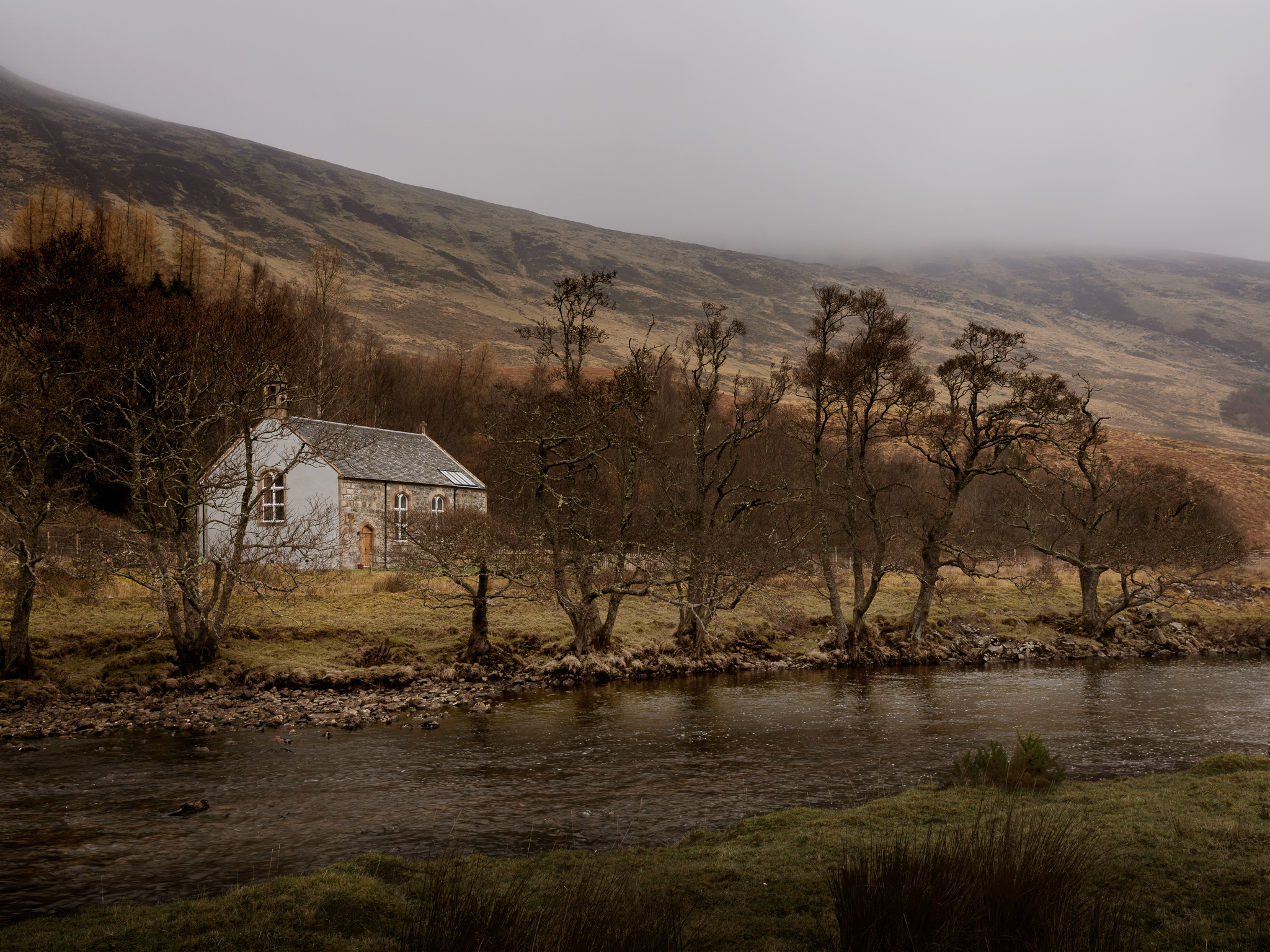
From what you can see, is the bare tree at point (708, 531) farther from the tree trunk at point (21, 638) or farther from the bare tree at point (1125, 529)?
the tree trunk at point (21, 638)

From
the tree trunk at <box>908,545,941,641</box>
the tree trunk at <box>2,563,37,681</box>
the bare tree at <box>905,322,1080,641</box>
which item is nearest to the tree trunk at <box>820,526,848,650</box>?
the tree trunk at <box>908,545,941,641</box>

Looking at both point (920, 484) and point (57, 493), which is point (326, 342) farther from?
point (920, 484)

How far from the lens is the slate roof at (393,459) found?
1676 inches

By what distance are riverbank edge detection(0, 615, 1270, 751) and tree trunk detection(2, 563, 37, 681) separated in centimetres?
71

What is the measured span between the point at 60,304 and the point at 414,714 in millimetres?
14168

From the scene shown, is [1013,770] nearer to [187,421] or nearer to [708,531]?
[708,531]

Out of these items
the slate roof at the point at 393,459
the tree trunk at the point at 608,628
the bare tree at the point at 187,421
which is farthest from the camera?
the slate roof at the point at 393,459

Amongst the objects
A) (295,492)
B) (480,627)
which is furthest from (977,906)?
(295,492)

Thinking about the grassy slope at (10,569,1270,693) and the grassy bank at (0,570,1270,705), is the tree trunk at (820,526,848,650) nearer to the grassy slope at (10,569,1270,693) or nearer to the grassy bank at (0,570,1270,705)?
the grassy bank at (0,570,1270,705)

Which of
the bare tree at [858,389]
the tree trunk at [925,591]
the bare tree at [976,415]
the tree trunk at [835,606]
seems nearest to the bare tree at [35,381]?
the bare tree at [858,389]

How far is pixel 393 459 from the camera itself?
47.6 meters

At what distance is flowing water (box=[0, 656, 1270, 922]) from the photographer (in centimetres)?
1028

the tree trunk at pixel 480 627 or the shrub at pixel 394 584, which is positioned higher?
the tree trunk at pixel 480 627

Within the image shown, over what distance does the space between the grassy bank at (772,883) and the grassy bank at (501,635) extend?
1586 cm
